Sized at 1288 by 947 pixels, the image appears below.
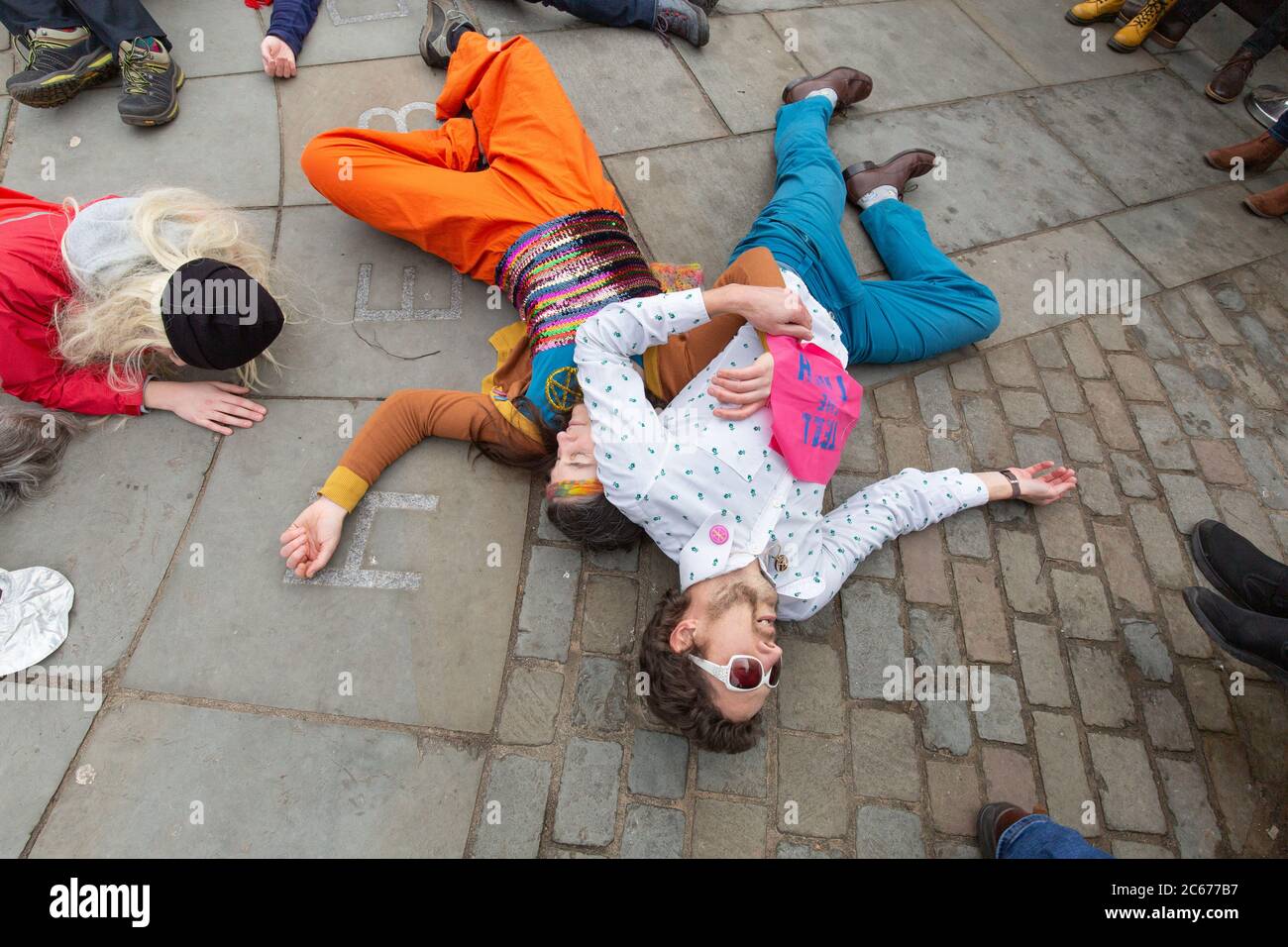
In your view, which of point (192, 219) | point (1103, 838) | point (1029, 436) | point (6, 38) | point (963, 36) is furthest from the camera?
point (963, 36)

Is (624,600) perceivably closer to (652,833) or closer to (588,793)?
(588,793)

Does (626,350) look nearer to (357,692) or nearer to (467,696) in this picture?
(467,696)

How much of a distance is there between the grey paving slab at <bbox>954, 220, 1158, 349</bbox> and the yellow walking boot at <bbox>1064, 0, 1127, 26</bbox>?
2188mm

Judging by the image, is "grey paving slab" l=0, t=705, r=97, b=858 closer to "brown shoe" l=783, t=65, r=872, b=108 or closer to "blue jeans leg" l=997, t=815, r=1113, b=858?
"blue jeans leg" l=997, t=815, r=1113, b=858

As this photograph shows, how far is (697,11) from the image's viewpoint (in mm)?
4141

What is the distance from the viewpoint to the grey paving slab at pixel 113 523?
97.3 inches

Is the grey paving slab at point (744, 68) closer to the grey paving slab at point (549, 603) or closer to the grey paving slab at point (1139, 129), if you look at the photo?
the grey paving slab at point (1139, 129)

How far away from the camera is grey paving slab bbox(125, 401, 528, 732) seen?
241cm

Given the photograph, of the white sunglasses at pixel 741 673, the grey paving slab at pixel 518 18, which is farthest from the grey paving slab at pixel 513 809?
the grey paving slab at pixel 518 18

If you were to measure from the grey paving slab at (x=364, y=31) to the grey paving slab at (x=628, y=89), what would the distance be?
0.74m

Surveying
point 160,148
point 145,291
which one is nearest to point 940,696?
point 145,291

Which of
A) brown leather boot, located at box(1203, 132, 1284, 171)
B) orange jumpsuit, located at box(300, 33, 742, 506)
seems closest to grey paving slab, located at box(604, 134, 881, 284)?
orange jumpsuit, located at box(300, 33, 742, 506)

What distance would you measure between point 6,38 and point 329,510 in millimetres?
3707
